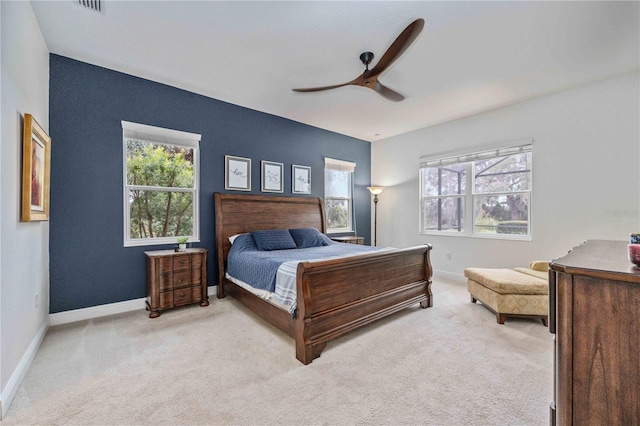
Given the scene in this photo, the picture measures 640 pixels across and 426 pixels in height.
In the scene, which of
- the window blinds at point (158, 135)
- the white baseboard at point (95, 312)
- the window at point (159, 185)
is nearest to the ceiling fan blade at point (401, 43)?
the window blinds at point (158, 135)

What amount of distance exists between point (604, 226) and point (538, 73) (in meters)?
2.02

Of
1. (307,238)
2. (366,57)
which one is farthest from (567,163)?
(307,238)

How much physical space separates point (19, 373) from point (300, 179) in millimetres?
3899

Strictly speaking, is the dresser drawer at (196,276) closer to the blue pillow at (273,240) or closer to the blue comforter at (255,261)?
the blue comforter at (255,261)

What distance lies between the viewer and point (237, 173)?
4215 mm

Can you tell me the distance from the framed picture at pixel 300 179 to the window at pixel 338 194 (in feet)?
1.60

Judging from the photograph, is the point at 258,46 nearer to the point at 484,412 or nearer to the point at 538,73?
the point at 538,73

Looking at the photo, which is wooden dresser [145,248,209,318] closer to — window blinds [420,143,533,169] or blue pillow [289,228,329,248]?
blue pillow [289,228,329,248]

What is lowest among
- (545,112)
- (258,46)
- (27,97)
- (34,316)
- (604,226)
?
(34,316)

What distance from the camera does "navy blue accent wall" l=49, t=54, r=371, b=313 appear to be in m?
2.94

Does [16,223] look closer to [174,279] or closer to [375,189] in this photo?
[174,279]

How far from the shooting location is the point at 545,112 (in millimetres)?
3822

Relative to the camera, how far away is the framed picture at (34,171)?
6.70ft

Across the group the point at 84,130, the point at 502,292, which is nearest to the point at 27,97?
the point at 84,130
